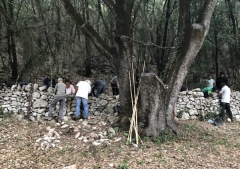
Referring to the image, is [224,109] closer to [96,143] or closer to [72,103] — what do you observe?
[72,103]

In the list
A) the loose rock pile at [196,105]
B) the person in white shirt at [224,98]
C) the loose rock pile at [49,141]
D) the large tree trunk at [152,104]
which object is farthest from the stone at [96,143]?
the person in white shirt at [224,98]

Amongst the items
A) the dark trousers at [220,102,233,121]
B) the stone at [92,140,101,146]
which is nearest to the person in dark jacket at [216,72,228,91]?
the dark trousers at [220,102,233,121]

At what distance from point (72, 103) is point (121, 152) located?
3730 millimetres

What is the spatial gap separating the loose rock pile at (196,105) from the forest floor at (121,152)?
261cm

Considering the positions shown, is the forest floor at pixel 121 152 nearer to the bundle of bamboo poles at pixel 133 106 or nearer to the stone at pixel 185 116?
the bundle of bamboo poles at pixel 133 106

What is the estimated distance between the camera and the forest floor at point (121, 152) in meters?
5.43

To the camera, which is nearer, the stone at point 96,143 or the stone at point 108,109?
the stone at point 96,143

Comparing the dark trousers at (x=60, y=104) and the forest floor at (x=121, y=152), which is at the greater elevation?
the dark trousers at (x=60, y=104)

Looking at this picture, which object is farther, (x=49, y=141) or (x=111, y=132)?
(x=111, y=132)

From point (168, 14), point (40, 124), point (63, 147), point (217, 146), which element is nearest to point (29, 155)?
point (63, 147)

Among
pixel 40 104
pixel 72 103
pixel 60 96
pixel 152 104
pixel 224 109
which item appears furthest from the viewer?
pixel 224 109

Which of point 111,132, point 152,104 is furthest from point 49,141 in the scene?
point 152,104

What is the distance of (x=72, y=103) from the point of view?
9.14 metres

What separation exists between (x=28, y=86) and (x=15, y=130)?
2459 millimetres
